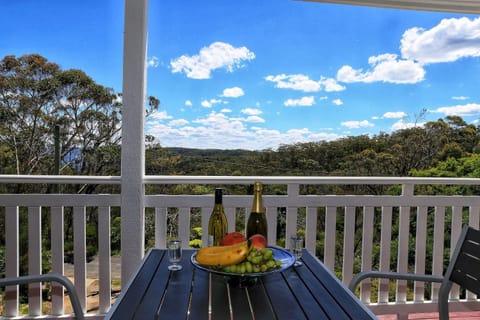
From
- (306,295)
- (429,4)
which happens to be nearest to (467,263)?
(306,295)

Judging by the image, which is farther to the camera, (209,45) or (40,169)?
(209,45)

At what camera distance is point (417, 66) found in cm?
379

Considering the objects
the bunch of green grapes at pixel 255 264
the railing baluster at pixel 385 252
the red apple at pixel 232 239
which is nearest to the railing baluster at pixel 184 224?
the red apple at pixel 232 239

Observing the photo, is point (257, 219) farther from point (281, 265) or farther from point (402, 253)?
point (402, 253)

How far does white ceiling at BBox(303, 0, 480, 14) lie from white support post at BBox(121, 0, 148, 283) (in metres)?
1.27

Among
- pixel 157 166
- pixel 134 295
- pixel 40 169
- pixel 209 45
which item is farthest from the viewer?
pixel 209 45

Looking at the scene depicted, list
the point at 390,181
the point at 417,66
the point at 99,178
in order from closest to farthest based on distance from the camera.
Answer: the point at 99,178, the point at 390,181, the point at 417,66

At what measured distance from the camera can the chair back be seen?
148 centimetres

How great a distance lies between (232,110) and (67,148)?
1580mm

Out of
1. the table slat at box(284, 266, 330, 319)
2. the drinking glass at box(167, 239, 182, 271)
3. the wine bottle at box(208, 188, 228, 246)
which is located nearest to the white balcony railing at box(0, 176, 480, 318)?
the wine bottle at box(208, 188, 228, 246)

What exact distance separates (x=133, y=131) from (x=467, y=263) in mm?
1896

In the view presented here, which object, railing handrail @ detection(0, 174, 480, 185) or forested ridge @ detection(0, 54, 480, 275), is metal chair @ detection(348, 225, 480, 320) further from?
forested ridge @ detection(0, 54, 480, 275)

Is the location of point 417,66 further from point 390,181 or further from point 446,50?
point 390,181

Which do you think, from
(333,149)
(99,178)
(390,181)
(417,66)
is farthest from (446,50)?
(99,178)
